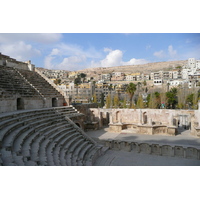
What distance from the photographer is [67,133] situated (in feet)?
38.3

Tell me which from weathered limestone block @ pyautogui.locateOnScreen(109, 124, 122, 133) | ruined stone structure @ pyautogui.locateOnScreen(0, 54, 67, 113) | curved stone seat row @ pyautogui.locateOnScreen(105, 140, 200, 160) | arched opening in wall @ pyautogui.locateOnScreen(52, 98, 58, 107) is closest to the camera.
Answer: curved stone seat row @ pyautogui.locateOnScreen(105, 140, 200, 160)

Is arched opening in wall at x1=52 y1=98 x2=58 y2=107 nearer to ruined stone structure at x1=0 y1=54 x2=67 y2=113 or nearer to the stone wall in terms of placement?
ruined stone structure at x1=0 y1=54 x2=67 y2=113

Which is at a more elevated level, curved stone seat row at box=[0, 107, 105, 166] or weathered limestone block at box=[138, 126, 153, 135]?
curved stone seat row at box=[0, 107, 105, 166]

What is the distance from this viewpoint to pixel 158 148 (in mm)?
12633

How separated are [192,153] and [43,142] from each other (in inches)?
421

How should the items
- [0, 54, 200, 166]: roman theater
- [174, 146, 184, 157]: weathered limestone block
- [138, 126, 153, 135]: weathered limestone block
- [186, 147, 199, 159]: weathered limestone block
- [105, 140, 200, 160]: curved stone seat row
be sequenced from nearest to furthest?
1. [0, 54, 200, 166]: roman theater
2. [186, 147, 199, 159]: weathered limestone block
3. [105, 140, 200, 160]: curved stone seat row
4. [174, 146, 184, 157]: weathered limestone block
5. [138, 126, 153, 135]: weathered limestone block

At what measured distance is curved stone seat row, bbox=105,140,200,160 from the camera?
11.8 m

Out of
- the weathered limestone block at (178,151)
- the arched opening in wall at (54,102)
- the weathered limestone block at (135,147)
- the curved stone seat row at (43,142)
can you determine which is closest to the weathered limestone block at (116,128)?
the weathered limestone block at (135,147)

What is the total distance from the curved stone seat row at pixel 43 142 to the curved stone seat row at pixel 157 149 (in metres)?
1.80

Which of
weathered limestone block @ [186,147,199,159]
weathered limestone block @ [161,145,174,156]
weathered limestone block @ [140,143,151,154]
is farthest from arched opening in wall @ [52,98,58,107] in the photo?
weathered limestone block @ [186,147,199,159]

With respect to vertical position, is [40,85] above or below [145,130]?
above

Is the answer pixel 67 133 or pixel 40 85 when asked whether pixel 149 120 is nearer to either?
pixel 67 133

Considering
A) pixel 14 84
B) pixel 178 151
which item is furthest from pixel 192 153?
pixel 14 84

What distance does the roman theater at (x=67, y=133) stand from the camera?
7.62 meters
